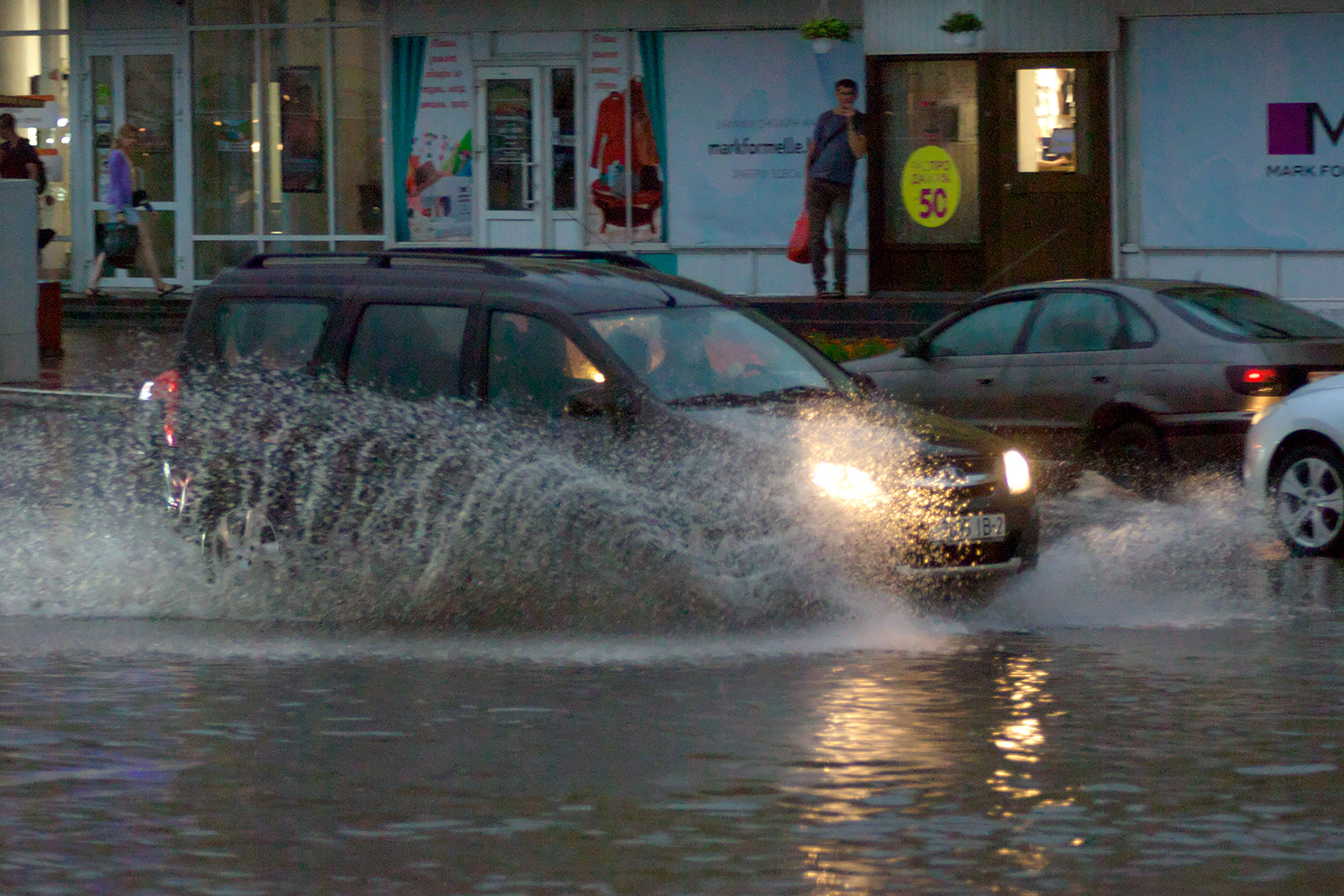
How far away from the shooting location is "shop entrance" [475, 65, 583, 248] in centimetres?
2342

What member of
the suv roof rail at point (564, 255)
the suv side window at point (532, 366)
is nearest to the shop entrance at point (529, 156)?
the suv roof rail at point (564, 255)

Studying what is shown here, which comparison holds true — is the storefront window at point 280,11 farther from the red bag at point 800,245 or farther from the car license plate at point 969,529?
the car license plate at point 969,529

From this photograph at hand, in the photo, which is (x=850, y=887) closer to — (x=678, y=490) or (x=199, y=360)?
(x=678, y=490)

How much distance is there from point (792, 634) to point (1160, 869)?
3218mm

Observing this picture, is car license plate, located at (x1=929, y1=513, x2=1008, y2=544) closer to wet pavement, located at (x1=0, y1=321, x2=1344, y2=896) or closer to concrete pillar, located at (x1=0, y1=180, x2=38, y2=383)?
wet pavement, located at (x1=0, y1=321, x2=1344, y2=896)

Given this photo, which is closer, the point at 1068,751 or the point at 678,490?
the point at 1068,751

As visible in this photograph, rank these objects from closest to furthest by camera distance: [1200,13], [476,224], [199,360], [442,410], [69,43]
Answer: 1. [442,410]
2. [199,360]
3. [1200,13]
4. [476,224]
5. [69,43]

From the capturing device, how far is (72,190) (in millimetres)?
25750

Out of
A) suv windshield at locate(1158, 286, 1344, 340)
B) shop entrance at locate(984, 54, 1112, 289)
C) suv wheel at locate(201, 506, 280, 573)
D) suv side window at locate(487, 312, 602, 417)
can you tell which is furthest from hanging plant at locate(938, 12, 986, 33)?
suv wheel at locate(201, 506, 280, 573)

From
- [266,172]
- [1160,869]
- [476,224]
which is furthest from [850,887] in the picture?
[266,172]

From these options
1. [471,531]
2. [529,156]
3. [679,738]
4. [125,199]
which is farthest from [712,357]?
[125,199]

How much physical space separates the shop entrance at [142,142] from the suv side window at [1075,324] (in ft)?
52.0

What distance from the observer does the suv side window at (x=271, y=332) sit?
897 centimetres

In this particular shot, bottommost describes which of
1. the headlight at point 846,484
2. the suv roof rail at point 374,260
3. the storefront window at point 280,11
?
the headlight at point 846,484
